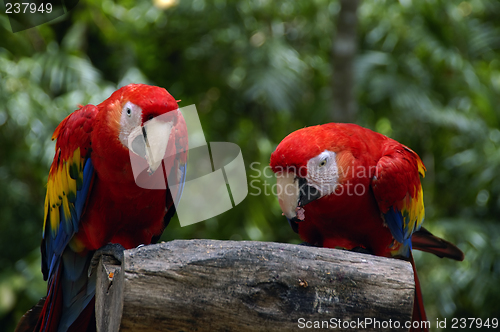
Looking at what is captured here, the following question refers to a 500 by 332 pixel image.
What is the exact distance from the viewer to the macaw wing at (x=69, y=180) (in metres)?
1.29

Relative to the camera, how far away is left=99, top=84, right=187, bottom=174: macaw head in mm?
1149

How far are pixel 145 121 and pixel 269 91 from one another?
155 cm

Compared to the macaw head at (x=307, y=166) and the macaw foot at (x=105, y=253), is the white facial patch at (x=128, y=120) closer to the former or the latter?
the macaw foot at (x=105, y=253)

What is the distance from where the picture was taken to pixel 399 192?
1.37 meters

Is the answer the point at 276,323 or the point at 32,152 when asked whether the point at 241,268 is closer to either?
the point at 276,323

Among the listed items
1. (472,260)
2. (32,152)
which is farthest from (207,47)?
(472,260)

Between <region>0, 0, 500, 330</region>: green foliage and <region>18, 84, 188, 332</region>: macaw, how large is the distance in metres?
1.06

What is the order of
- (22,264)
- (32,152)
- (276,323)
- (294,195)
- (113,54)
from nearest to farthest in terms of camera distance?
1. (276,323)
2. (294,195)
3. (32,152)
4. (22,264)
5. (113,54)

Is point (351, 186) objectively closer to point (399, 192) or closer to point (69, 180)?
point (399, 192)

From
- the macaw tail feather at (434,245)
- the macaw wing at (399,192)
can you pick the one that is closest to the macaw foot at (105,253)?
the macaw wing at (399,192)

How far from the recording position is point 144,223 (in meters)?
1.38

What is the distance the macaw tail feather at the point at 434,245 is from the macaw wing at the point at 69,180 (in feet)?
A: 3.90

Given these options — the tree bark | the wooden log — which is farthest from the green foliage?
the wooden log

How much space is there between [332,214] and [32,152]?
5.73ft
